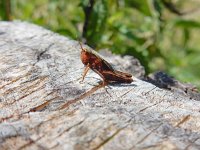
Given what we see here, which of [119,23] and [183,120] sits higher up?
[183,120]

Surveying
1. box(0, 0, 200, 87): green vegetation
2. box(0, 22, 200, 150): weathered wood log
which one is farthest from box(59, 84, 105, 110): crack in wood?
box(0, 0, 200, 87): green vegetation

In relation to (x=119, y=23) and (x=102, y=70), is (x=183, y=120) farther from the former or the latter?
(x=119, y=23)

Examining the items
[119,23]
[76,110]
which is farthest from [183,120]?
[119,23]

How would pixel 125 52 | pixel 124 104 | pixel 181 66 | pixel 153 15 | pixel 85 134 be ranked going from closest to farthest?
pixel 85 134
pixel 124 104
pixel 125 52
pixel 153 15
pixel 181 66

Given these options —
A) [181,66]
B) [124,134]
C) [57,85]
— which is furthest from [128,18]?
[124,134]

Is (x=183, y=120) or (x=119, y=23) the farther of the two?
(x=119, y=23)

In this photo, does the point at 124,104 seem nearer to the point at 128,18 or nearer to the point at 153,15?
the point at 153,15

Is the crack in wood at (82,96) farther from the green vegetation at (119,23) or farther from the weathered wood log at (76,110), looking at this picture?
the green vegetation at (119,23)
